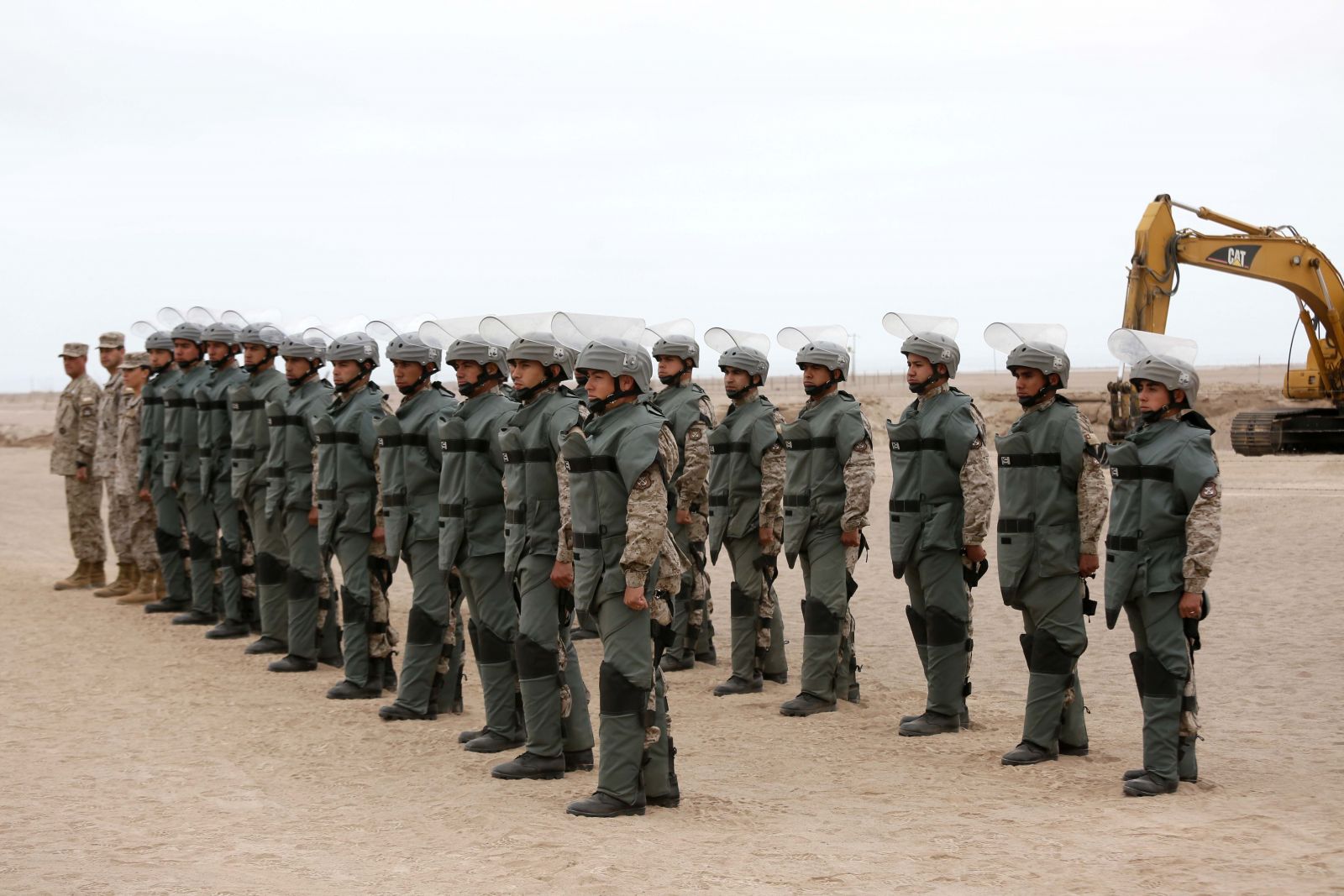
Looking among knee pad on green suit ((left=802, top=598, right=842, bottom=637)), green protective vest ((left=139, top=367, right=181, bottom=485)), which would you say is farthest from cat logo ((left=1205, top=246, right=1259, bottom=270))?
green protective vest ((left=139, top=367, right=181, bottom=485))

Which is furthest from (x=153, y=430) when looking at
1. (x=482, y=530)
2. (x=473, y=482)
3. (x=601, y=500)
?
(x=601, y=500)

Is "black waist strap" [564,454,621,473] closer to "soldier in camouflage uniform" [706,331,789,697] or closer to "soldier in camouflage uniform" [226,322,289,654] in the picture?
"soldier in camouflage uniform" [706,331,789,697]

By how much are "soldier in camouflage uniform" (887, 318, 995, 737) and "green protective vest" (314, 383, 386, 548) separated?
403 centimetres

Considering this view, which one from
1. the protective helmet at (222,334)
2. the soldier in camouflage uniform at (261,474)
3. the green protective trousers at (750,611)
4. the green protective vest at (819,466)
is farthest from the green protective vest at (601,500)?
the protective helmet at (222,334)

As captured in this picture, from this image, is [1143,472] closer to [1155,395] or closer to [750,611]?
[1155,395]

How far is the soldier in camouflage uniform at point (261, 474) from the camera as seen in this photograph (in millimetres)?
12852

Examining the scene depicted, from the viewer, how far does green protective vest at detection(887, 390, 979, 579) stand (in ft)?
32.3

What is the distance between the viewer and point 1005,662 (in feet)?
42.4

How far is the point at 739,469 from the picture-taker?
11.8 meters

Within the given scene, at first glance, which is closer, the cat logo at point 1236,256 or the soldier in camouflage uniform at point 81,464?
the soldier in camouflage uniform at point 81,464

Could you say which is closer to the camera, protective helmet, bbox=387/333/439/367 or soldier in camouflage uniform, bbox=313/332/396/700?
protective helmet, bbox=387/333/439/367

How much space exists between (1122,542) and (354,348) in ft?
20.2

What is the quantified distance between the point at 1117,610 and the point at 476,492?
4042mm

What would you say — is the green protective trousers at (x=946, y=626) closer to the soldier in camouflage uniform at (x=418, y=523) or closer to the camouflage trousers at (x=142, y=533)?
the soldier in camouflage uniform at (x=418, y=523)
